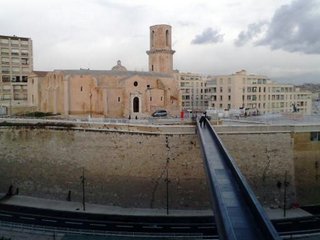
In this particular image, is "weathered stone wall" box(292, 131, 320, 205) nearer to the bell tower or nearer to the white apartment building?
the bell tower

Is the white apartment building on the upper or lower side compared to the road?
upper

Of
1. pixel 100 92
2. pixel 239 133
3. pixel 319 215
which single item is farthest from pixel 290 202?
pixel 100 92

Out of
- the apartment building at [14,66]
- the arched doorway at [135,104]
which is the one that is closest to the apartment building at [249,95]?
the arched doorway at [135,104]

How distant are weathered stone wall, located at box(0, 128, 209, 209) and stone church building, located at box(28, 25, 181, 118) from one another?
7505mm

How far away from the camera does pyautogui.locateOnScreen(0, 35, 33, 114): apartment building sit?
57438 millimetres

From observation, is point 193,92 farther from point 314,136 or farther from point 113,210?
point 113,210

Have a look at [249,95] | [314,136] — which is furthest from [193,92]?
[314,136]

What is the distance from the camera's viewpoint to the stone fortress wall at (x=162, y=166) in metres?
23.3

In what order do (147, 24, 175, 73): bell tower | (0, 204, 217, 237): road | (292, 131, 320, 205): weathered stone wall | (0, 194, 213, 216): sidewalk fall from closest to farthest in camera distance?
1. (0, 204, 217, 237): road
2. (0, 194, 213, 216): sidewalk
3. (292, 131, 320, 205): weathered stone wall
4. (147, 24, 175, 73): bell tower

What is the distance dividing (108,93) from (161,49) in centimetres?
1031

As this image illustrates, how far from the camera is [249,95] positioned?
176ft

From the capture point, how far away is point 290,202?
23.6 metres

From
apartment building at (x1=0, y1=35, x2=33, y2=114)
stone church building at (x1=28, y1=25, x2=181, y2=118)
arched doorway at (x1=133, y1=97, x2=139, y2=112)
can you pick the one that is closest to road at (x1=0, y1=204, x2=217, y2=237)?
stone church building at (x1=28, y1=25, x2=181, y2=118)

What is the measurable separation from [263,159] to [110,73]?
56.2 ft
